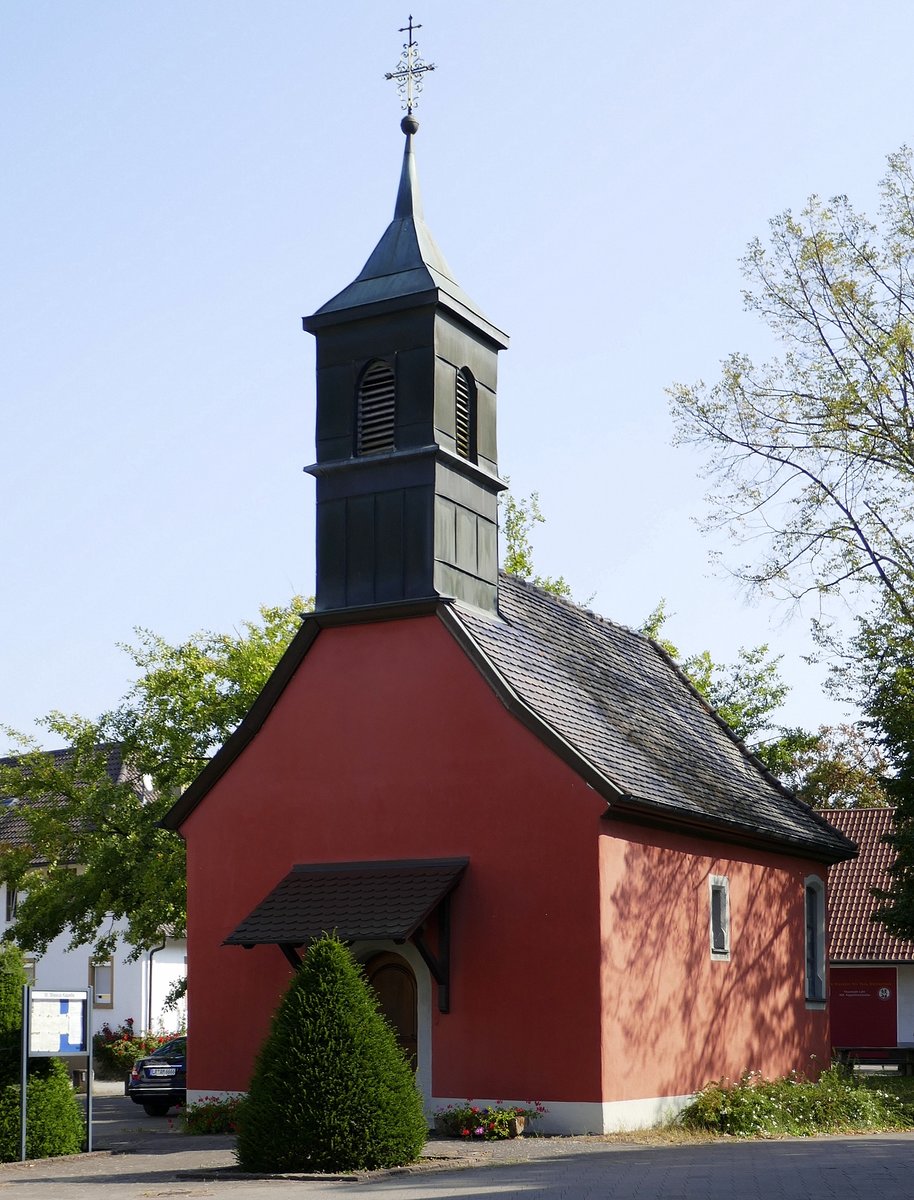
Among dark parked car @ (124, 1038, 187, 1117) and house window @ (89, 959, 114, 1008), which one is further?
house window @ (89, 959, 114, 1008)

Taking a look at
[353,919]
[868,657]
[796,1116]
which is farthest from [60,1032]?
[868,657]

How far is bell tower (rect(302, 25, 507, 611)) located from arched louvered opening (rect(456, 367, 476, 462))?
15mm

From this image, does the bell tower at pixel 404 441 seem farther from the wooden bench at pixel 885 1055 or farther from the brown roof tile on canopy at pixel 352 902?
the wooden bench at pixel 885 1055

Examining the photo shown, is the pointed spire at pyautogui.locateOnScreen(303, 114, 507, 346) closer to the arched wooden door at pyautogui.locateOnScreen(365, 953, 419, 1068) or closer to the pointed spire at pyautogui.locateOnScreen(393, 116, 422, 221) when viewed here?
the pointed spire at pyautogui.locateOnScreen(393, 116, 422, 221)

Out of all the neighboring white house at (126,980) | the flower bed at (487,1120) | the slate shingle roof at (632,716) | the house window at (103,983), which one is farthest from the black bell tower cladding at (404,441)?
the house window at (103,983)

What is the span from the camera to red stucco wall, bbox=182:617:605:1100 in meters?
19.8

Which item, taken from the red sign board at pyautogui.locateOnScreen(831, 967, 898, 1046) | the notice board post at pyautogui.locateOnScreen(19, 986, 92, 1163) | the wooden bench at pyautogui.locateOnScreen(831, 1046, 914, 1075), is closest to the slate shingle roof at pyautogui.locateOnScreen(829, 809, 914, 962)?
the red sign board at pyautogui.locateOnScreen(831, 967, 898, 1046)

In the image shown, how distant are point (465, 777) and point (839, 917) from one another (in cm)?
2489

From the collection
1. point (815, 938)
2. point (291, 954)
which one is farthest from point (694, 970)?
point (815, 938)

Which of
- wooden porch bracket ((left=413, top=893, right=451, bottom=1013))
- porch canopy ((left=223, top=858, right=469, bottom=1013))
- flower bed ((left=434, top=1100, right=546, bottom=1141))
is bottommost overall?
flower bed ((left=434, top=1100, right=546, bottom=1141))

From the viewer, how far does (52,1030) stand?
17719 millimetres

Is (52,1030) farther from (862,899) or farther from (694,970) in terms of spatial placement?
(862,899)

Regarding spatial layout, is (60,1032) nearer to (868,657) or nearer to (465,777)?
(465,777)

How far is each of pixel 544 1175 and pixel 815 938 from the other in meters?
14.0
